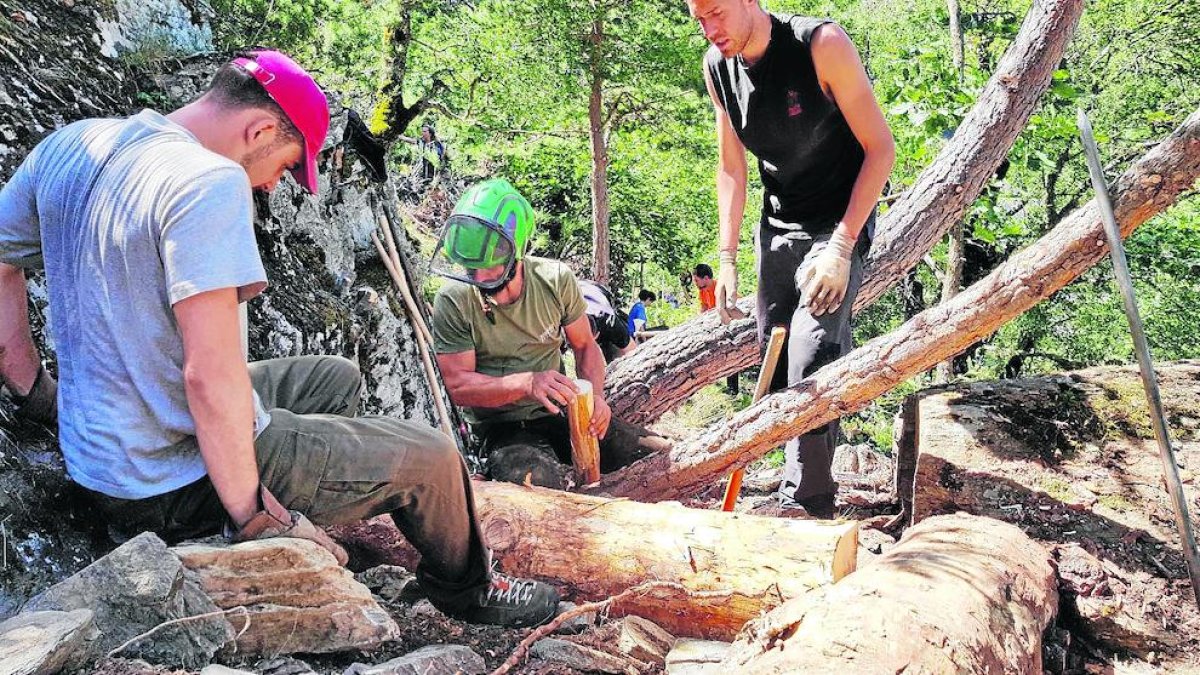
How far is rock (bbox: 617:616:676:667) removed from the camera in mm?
2629

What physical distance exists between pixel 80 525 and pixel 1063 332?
40.9ft

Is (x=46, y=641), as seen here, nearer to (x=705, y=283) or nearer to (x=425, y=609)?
(x=425, y=609)

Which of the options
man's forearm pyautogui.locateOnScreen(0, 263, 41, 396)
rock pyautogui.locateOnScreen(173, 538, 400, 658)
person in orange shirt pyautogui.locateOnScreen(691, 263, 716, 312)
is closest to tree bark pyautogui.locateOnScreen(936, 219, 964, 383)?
person in orange shirt pyautogui.locateOnScreen(691, 263, 716, 312)

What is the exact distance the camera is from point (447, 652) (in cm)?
235

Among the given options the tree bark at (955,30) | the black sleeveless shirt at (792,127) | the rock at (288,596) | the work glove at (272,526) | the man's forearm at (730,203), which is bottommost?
the rock at (288,596)

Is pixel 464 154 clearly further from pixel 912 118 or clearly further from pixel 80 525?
pixel 80 525

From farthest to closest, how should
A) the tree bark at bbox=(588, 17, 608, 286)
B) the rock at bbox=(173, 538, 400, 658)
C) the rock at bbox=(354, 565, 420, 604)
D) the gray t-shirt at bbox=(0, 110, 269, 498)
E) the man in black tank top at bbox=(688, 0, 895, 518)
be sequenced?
the tree bark at bbox=(588, 17, 608, 286), the man in black tank top at bbox=(688, 0, 895, 518), the rock at bbox=(354, 565, 420, 604), the rock at bbox=(173, 538, 400, 658), the gray t-shirt at bbox=(0, 110, 269, 498)

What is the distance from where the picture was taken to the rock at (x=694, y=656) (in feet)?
8.39

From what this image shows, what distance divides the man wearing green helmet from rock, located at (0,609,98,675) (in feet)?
7.29

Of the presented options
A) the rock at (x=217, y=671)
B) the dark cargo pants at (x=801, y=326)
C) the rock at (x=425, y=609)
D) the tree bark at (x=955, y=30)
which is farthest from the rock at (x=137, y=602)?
the tree bark at (x=955, y=30)

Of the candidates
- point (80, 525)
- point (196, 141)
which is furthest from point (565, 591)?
point (196, 141)

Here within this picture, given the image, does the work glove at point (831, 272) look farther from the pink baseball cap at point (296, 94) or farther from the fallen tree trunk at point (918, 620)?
the pink baseball cap at point (296, 94)

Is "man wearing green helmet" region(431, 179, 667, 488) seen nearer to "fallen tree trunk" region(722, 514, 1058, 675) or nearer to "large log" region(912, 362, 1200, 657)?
"large log" region(912, 362, 1200, 657)

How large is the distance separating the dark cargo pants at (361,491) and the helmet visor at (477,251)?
1302 millimetres
